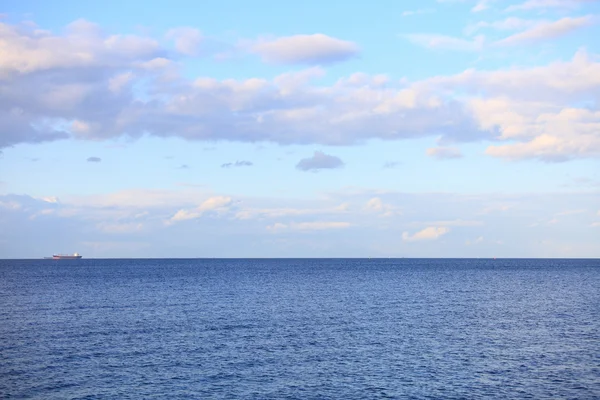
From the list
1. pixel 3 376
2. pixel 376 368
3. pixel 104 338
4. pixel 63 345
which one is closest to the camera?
pixel 3 376

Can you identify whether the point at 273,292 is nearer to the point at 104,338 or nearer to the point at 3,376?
the point at 104,338

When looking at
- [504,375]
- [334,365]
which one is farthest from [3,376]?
[504,375]

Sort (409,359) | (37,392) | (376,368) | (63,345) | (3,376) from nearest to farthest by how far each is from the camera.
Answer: (37,392) → (3,376) → (376,368) → (409,359) → (63,345)

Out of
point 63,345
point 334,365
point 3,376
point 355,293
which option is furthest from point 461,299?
point 3,376

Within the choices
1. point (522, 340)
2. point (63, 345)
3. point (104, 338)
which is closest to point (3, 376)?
point (63, 345)

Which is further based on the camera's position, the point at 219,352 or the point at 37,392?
the point at 219,352

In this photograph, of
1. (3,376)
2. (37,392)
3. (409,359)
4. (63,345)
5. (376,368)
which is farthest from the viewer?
(63,345)

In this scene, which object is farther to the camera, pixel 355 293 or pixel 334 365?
pixel 355 293

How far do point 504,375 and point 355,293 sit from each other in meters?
98.4

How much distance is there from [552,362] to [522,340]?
14.8m

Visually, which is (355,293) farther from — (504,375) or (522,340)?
(504,375)

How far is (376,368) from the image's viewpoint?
2648 inches

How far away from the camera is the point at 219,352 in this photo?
245ft

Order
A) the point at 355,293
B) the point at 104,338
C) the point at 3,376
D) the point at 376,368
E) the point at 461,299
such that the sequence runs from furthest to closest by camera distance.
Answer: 1. the point at 355,293
2. the point at 461,299
3. the point at 104,338
4. the point at 376,368
5. the point at 3,376
